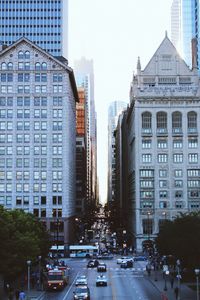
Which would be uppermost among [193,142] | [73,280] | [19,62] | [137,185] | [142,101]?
[19,62]

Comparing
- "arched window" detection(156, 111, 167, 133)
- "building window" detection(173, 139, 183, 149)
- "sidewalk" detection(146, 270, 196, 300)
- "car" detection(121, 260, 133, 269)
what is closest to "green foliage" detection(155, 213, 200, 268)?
"sidewalk" detection(146, 270, 196, 300)

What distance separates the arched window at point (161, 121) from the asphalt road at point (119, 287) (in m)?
58.2

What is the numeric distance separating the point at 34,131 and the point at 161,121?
34.8 metres

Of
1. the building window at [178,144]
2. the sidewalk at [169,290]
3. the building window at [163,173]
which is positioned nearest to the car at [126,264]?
the sidewalk at [169,290]

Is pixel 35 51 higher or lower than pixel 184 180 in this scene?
higher

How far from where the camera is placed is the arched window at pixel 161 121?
506ft

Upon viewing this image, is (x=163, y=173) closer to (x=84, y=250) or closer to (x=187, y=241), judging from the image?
(x=84, y=250)

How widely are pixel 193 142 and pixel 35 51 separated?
164 ft

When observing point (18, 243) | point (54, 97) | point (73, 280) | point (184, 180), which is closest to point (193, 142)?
point (184, 180)

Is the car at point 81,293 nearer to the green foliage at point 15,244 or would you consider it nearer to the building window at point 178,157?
the green foliage at point 15,244

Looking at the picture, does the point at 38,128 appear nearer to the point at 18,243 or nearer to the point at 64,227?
the point at 64,227

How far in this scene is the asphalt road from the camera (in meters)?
64.2

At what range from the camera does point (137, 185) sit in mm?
152875

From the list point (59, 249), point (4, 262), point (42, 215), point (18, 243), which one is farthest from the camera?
point (42, 215)
